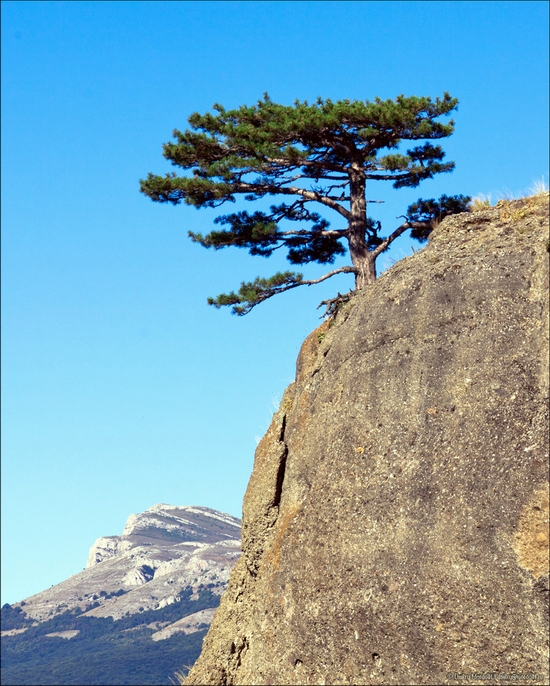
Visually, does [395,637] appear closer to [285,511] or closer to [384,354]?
[285,511]

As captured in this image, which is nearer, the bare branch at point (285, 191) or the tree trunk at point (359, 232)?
the tree trunk at point (359, 232)

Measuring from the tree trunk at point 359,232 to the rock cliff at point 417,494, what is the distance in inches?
150

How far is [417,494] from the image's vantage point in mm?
14500

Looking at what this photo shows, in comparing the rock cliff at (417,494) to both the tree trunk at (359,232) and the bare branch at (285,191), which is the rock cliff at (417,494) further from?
the bare branch at (285,191)

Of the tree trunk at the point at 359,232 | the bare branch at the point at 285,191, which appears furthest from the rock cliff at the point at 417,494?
the bare branch at the point at 285,191

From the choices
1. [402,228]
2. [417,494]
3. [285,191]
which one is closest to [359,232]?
[402,228]

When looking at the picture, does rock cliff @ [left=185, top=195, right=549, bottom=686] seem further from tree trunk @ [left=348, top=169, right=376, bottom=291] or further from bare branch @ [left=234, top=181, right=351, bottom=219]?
bare branch @ [left=234, top=181, right=351, bottom=219]

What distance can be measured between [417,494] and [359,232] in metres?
9.37

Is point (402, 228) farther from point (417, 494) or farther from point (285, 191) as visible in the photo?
point (417, 494)

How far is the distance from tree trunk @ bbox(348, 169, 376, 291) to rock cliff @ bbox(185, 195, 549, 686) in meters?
3.80

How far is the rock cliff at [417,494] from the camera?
13367mm

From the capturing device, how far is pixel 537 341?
47.4ft

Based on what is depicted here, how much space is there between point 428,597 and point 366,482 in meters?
2.36

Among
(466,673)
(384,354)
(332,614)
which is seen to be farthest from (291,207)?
(466,673)
